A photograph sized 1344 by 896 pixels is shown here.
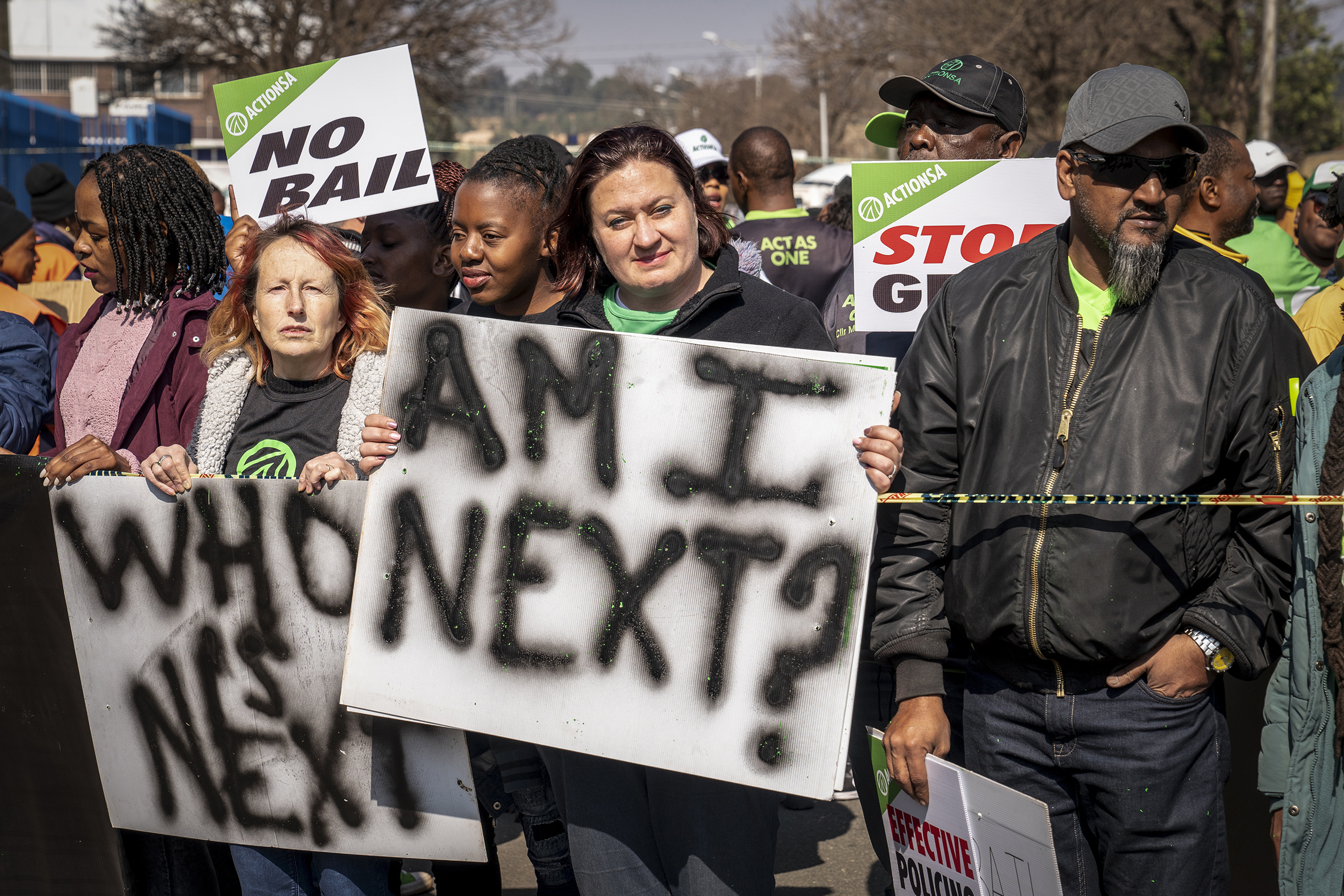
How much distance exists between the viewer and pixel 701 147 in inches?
310

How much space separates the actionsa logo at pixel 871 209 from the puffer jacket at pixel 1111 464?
1.15 metres

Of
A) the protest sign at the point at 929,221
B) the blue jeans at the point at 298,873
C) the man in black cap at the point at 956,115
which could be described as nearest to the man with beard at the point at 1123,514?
the protest sign at the point at 929,221

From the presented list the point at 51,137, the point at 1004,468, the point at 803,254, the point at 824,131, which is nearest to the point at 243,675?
the point at 1004,468

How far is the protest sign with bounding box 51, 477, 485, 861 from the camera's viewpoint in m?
2.81

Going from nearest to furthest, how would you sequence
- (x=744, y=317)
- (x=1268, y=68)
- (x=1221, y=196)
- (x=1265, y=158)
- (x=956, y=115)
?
(x=744, y=317) → (x=956, y=115) → (x=1221, y=196) → (x=1265, y=158) → (x=1268, y=68)

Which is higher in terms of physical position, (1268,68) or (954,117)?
(1268,68)

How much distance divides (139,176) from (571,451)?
1899mm

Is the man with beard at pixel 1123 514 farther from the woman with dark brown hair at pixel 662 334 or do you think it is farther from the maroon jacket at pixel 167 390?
the maroon jacket at pixel 167 390

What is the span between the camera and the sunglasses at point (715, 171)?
7.33 meters

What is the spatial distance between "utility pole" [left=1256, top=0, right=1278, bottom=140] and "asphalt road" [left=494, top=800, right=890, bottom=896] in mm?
22026

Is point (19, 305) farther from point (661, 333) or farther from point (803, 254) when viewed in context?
point (803, 254)

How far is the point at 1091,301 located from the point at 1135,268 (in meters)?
0.13

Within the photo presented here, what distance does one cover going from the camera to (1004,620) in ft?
7.51

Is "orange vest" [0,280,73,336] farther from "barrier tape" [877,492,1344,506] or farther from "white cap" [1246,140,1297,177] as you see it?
"white cap" [1246,140,1297,177]
